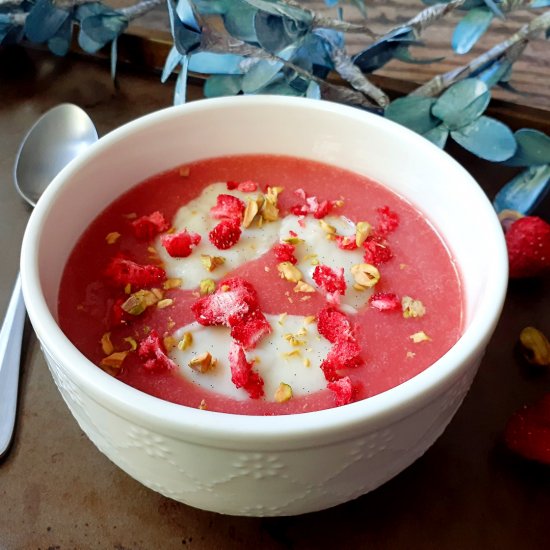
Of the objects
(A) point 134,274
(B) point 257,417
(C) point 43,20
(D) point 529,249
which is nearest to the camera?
(B) point 257,417

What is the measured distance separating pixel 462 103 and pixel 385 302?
39cm

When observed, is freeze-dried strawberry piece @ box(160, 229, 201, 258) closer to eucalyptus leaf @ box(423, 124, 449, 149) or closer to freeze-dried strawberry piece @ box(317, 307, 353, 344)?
freeze-dried strawberry piece @ box(317, 307, 353, 344)

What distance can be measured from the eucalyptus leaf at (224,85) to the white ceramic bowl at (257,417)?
7.6 inches

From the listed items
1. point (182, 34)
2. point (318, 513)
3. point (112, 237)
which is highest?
point (182, 34)

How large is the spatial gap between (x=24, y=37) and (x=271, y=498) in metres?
0.97

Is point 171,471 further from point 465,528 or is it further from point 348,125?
point 348,125

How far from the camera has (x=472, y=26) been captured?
983 millimetres

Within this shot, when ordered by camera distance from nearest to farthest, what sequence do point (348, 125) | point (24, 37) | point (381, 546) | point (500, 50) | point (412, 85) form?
1. point (381, 546)
2. point (348, 125)
3. point (500, 50)
4. point (412, 85)
5. point (24, 37)

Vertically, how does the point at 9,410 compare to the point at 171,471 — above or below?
below

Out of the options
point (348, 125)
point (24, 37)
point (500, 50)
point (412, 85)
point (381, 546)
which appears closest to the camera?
point (381, 546)

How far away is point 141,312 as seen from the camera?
2.42 ft

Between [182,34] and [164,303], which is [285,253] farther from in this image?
[182,34]

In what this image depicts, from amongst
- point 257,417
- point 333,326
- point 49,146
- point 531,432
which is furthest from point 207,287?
point 49,146

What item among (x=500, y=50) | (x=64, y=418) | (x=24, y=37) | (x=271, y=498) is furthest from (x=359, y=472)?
(x=24, y=37)
